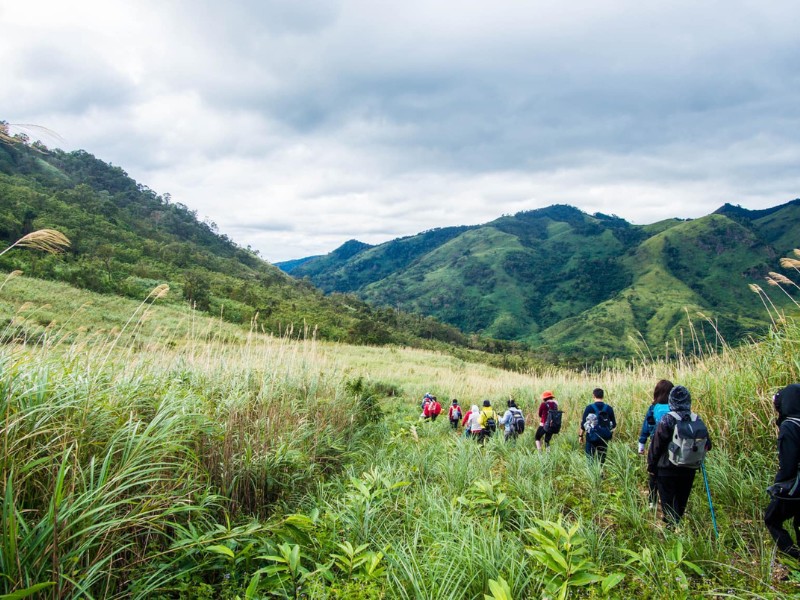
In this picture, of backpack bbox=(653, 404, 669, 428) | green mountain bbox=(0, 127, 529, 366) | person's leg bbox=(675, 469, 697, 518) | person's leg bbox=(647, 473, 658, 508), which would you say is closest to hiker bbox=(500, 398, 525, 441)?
backpack bbox=(653, 404, 669, 428)

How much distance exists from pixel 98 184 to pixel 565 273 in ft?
587

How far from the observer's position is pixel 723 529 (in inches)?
143

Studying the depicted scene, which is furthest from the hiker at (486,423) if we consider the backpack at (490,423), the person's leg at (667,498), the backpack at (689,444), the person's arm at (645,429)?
the backpack at (689,444)

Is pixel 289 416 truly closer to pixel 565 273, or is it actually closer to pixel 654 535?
pixel 654 535

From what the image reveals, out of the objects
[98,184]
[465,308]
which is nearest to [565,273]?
[465,308]

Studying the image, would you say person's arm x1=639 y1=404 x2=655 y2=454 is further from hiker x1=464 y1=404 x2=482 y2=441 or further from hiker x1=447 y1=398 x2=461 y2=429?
hiker x1=447 y1=398 x2=461 y2=429

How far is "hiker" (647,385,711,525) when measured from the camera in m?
3.67

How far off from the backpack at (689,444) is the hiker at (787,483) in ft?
1.78

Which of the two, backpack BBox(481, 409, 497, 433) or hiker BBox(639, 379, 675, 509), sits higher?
hiker BBox(639, 379, 675, 509)

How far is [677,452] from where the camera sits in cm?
372

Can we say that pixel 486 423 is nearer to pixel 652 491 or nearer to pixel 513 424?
pixel 513 424

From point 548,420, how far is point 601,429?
1.08 metres

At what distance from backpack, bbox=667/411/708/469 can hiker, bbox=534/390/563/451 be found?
2.68 m

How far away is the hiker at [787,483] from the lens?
3.10 m
